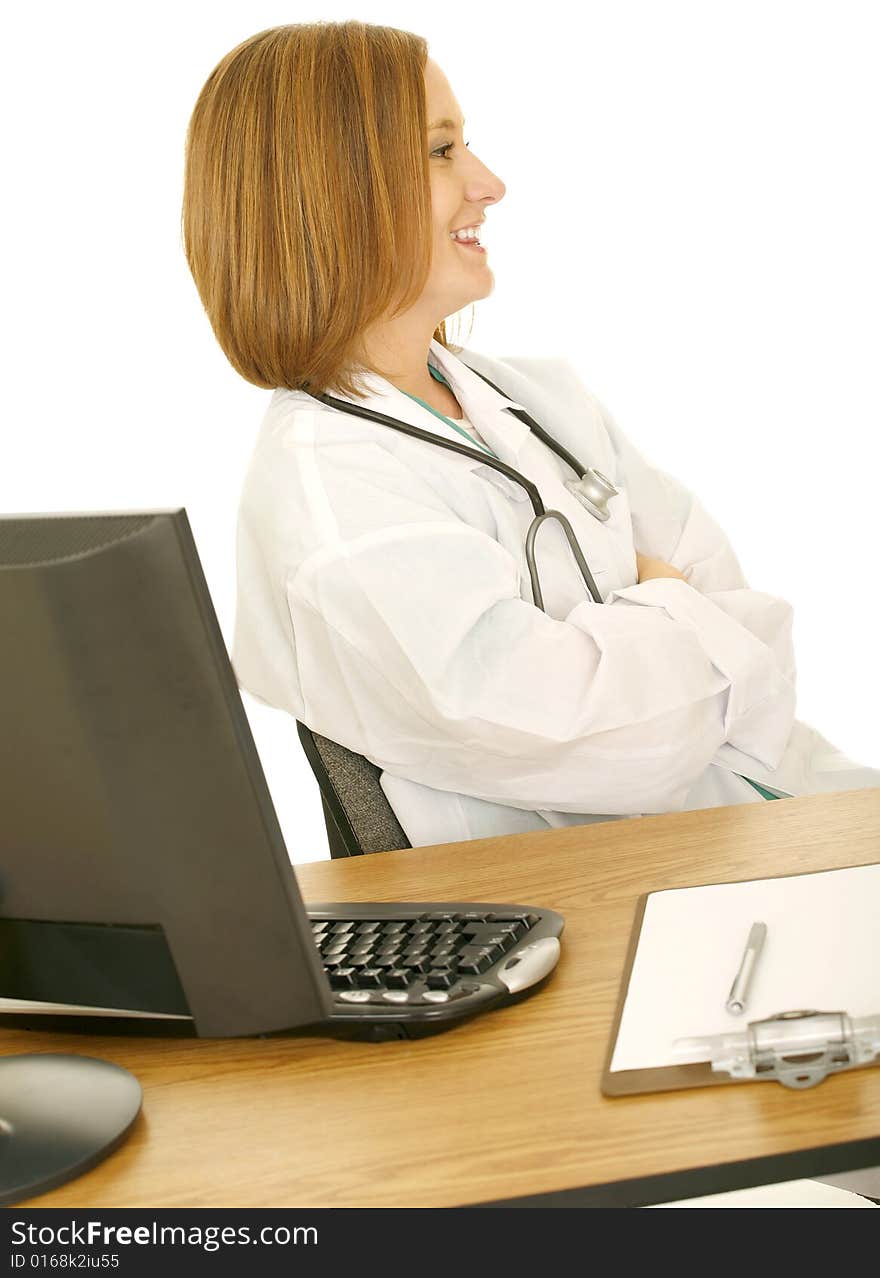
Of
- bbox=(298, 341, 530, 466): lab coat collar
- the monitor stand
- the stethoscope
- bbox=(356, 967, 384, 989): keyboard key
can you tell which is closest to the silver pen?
bbox=(356, 967, 384, 989): keyboard key

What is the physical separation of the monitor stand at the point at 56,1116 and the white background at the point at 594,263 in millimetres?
2501

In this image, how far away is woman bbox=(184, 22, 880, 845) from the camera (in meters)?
1.59

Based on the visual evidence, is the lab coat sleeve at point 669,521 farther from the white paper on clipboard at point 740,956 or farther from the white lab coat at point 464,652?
the white paper on clipboard at point 740,956

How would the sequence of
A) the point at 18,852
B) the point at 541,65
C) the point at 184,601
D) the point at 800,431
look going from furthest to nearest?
1. the point at 800,431
2. the point at 541,65
3. the point at 18,852
4. the point at 184,601

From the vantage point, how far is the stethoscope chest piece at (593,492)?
1931 millimetres

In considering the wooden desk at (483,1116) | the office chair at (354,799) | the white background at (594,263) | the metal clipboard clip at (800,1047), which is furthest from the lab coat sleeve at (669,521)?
the white background at (594,263)

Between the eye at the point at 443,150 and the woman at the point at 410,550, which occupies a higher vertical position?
the eye at the point at 443,150

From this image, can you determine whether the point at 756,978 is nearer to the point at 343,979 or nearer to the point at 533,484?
the point at 343,979

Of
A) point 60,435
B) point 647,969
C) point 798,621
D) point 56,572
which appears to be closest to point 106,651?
point 56,572

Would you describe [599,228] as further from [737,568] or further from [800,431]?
[737,568]

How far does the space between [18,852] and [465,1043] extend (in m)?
0.33

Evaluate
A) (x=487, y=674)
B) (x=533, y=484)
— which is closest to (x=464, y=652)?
(x=487, y=674)

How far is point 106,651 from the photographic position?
851 millimetres

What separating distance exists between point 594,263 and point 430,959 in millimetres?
2954
